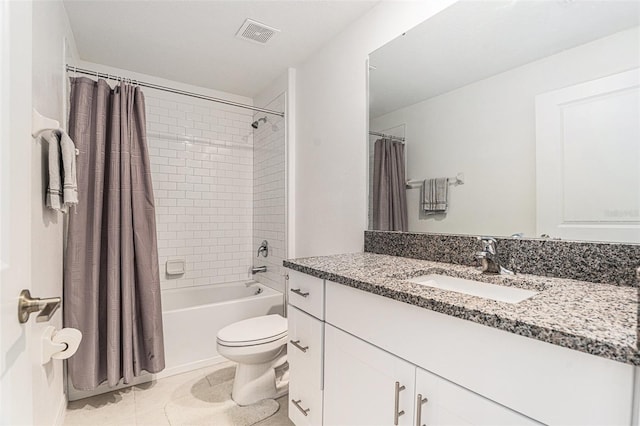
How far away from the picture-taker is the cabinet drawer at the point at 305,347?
4.36 feet

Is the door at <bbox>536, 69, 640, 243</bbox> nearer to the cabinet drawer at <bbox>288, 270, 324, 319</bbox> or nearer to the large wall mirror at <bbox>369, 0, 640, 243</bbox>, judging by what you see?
the large wall mirror at <bbox>369, 0, 640, 243</bbox>

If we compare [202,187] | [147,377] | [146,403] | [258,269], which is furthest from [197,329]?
[202,187]

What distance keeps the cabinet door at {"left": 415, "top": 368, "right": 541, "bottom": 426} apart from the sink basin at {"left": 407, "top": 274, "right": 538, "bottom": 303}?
13.0 inches

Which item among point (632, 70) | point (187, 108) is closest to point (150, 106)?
point (187, 108)

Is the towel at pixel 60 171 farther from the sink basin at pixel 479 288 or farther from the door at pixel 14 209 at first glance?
the sink basin at pixel 479 288

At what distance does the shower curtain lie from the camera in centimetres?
184

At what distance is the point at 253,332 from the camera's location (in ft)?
6.37

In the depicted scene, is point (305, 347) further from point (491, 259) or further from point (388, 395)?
point (491, 259)

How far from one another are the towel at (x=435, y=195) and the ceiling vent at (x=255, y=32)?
146cm

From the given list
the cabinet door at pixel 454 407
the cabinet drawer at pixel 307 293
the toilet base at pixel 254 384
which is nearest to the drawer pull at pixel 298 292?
the cabinet drawer at pixel 307 293

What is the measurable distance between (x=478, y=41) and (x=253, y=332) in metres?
1.96

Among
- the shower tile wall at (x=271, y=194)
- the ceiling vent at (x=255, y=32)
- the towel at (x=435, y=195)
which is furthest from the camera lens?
the shower tile wall at (x=271, y=194)

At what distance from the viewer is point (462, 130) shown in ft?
4.87

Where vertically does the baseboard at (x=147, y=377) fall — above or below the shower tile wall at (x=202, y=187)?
below
